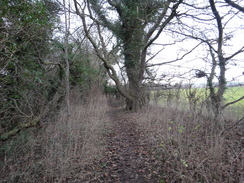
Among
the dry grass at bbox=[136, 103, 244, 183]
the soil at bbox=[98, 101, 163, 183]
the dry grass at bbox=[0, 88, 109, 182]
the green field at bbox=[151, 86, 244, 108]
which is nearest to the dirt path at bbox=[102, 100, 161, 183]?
the soil at bbox=[98, 101, 163, 183]

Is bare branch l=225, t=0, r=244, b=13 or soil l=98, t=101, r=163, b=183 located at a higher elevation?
bare branch l=225, t=0, r=244, b=13

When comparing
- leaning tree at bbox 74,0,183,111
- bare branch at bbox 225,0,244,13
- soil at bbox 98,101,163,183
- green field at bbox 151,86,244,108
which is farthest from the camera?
leaning tree at bbox 74,0,183,111

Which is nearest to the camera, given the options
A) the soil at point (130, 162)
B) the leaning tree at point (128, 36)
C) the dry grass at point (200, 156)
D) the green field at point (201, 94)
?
the dry grass at point (200, 156)

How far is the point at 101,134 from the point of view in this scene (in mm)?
5352

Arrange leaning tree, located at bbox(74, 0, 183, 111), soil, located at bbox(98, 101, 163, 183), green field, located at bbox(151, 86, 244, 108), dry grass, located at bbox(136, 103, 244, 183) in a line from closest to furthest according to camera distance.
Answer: dry grass, located at bbox(136, 103, 244, 183)
soil, located at bbox(98, 101, 163, 183)
green field, located at bbox(151, 86, 244, 108)
leaning tree, located at bbox(74, 0, 183, 111)

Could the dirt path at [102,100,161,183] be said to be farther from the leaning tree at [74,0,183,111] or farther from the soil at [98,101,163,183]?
the leaning tree at [74,0,183,111]

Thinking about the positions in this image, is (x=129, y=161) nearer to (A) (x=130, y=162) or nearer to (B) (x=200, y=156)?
(A) (x=130, y=162)

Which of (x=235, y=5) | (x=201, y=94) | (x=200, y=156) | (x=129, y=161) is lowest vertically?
(x=129, y=161)

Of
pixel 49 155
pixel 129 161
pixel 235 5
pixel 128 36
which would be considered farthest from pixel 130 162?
pixel 128 36

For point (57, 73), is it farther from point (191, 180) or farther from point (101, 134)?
point (191, 180)

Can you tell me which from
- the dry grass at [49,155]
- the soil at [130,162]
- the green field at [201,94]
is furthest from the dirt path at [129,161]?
the green field at [201,94]

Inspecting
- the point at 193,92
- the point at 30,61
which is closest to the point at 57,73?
the point at 30,61

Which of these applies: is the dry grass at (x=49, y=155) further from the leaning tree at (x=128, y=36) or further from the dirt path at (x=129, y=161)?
the leaning tree at (x=128, y=36)

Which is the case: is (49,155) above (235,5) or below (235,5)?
below
